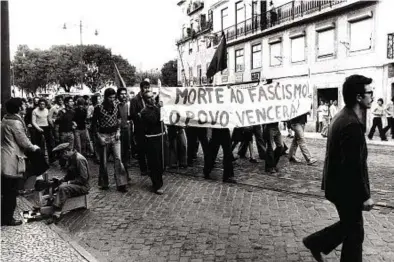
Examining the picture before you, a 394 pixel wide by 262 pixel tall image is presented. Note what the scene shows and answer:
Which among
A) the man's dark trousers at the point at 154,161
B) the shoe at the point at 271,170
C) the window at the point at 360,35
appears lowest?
the shoe at the point at 271,170

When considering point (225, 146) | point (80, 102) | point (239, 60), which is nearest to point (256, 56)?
point (239, 60)

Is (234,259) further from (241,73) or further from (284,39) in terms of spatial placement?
(241,73)

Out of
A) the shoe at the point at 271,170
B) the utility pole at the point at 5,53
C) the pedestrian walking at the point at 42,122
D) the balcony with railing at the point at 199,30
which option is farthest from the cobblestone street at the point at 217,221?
the balcony with railing at the point at 199,30

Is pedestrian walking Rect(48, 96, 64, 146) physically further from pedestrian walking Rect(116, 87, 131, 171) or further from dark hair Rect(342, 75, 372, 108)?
dark hair Rect(342, 75, 372, 108)

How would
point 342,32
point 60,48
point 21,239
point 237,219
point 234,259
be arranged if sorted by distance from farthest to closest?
point 60,48
point 342,32
point 237,219
point 21,239
point 234,259

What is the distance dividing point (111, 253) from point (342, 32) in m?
21.1

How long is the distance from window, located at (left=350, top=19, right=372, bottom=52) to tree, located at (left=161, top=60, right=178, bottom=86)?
39.1 m

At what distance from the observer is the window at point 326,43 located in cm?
2370

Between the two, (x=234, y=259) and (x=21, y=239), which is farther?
(x=21, y=239)

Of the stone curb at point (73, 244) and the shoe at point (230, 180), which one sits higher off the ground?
the shoe at point (230, 180)

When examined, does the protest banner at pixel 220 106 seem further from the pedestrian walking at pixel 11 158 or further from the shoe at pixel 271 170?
Result: the pedestrian walking at pixel 11 158

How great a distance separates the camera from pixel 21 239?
5.14 metres

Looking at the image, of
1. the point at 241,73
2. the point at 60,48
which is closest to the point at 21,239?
the point at 241,73

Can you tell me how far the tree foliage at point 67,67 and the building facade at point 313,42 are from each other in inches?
947
